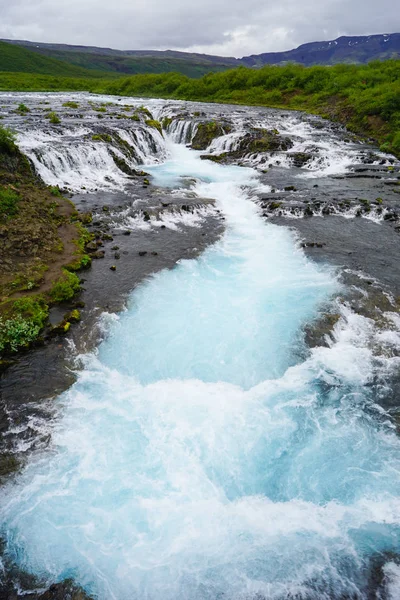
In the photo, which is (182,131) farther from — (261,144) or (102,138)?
(102,138)

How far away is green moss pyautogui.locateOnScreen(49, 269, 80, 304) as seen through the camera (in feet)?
49.0

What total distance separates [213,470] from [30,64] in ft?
652

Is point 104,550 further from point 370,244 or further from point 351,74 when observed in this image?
point 351,74

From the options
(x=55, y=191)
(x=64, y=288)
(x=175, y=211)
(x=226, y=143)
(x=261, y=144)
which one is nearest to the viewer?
(x=64, y=288)

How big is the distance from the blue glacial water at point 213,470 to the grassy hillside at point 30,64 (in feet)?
601

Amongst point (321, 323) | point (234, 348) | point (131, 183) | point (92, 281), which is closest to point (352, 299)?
point (321, 323)

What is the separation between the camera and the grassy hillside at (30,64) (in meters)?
152

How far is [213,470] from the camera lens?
9305 mm

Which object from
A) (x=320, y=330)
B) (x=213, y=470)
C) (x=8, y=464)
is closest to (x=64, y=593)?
(x=8, y=464)

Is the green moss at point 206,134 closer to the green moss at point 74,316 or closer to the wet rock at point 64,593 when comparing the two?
the green moss at point 74,316

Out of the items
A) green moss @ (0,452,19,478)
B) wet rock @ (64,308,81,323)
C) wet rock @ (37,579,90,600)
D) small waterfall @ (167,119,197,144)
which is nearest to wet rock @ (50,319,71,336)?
wet rock @ (64,308,81,323)

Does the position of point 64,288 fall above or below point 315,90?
below

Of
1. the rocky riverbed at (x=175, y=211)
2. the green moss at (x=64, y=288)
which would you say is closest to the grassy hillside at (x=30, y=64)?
the rocky riverbed at (x=175, y=211)

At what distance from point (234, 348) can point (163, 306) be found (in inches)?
154
